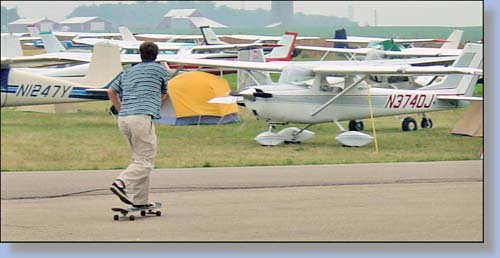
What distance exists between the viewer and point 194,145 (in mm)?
16703

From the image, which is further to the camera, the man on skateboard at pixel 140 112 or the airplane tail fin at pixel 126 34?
the airplane tail fin at pixel 126 34

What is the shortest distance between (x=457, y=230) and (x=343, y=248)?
96cm

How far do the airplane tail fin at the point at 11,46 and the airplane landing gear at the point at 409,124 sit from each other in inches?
370

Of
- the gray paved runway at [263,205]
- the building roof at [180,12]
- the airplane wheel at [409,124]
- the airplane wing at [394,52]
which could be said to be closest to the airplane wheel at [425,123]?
the airplane wheel at [409,124]

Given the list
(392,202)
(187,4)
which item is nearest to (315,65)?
(187,4)

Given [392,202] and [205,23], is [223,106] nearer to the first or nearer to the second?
[205,23]

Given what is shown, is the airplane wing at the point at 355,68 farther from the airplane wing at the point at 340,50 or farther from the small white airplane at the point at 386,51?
the airplane wing at the point at 340,50

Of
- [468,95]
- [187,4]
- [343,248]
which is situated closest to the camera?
[343,248]

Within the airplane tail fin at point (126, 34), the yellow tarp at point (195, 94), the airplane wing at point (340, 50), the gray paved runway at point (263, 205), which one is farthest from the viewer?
the airplane wing at point (340, 50)

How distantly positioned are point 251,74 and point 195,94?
1.32m

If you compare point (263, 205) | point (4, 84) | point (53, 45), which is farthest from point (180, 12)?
point (53, 45)

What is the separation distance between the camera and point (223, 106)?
795 inches

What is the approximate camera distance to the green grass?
13.5m

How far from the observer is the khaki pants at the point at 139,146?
7.24 m
